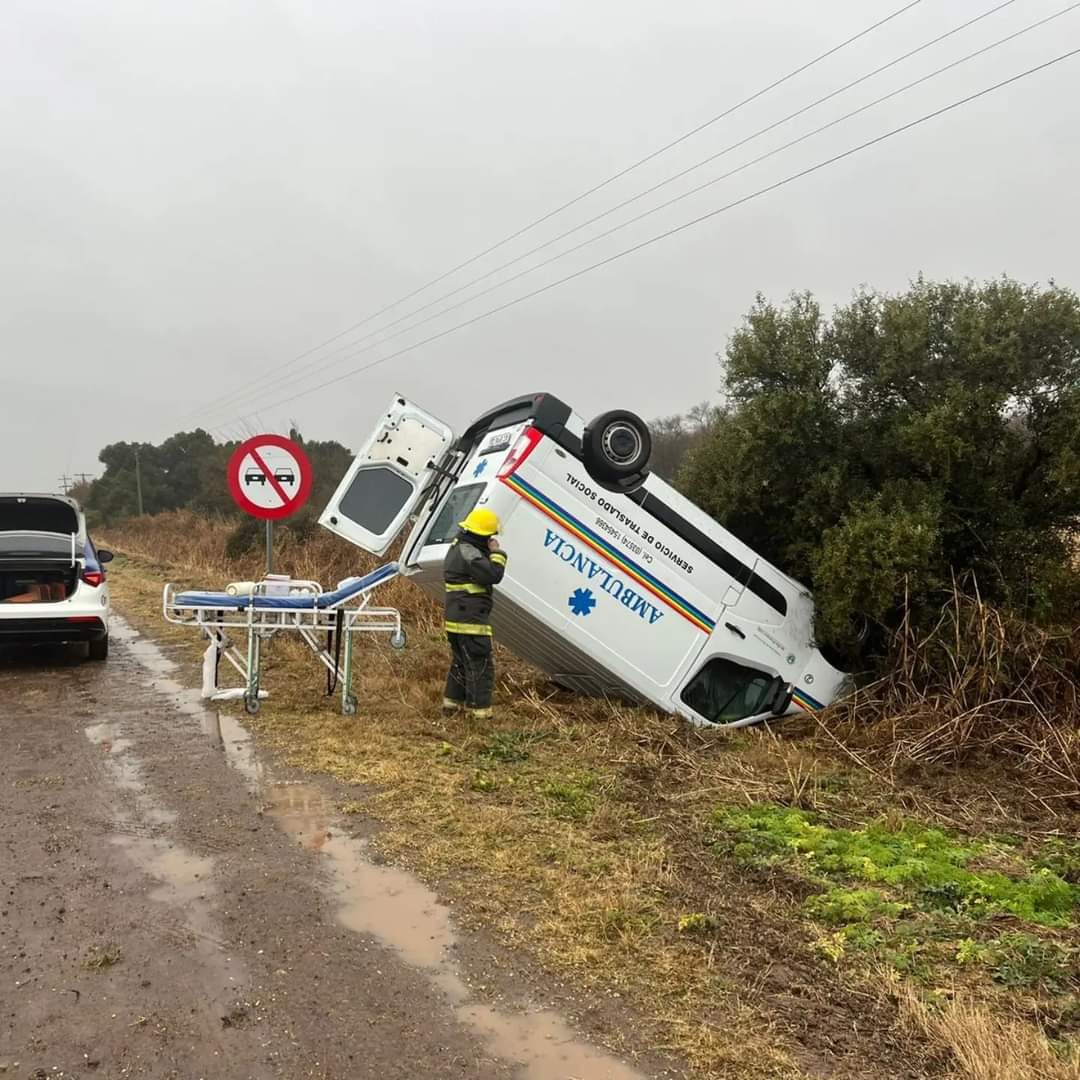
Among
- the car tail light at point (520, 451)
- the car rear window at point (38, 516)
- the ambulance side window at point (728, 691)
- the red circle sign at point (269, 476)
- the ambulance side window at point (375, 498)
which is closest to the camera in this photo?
the car tail light at point (520, 451)

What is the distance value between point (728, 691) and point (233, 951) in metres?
4.77

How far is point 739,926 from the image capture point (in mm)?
3740

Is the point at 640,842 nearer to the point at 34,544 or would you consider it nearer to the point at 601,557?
the point at 601,557

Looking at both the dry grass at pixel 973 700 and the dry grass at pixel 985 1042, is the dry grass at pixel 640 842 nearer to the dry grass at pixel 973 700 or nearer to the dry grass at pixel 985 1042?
the dry grass at pixel 985 1042

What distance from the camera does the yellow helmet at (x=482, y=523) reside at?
21.4 ft

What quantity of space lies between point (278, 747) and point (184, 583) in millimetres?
13060

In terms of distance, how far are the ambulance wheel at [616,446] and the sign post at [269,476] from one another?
2761 mm

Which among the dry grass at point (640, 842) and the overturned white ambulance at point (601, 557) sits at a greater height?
the overturned white ambulance at point (601, 557)

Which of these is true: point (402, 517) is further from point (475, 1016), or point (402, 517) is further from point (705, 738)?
point (475, 1016)

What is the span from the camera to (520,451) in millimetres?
6699

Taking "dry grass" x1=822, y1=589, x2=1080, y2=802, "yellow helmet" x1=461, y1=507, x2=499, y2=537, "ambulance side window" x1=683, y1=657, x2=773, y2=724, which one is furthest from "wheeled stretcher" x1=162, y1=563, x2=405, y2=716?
"dry grass" x1=822, y1=589, x2=1080, y2=802

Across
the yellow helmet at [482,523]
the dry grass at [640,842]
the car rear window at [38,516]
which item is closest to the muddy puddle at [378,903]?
the dry grass at [640,842]

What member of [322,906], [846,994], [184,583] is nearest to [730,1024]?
[846,994]

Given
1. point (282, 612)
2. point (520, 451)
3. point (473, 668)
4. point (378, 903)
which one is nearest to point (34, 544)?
point (282, 612)
